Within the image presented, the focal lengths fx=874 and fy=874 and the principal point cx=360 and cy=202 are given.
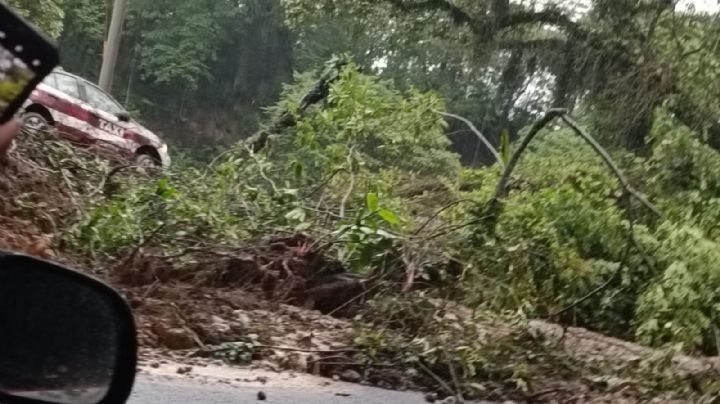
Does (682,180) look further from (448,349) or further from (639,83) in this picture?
(448,349)

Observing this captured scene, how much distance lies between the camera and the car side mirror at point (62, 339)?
1134mm

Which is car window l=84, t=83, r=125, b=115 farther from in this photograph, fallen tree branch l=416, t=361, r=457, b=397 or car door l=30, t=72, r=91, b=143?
fallen tree branch l=416, t=361, r=457, b=397

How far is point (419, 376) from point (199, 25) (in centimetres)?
862

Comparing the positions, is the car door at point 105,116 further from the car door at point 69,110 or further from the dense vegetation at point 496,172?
the dense vegetation at point 496,172

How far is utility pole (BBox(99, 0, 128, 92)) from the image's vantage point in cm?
823

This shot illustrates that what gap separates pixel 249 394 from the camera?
2580 mm

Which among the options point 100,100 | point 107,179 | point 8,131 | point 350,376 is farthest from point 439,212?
point 100,100

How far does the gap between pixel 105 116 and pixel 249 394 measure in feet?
17.2

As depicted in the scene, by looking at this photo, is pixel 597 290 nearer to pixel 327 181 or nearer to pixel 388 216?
pixel 388 216

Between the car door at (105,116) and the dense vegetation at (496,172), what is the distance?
2.84 feet

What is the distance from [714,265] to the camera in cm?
454

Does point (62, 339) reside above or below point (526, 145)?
below

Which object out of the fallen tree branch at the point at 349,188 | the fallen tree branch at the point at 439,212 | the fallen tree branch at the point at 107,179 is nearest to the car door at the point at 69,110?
the fallen tree branch at the point at 107,179

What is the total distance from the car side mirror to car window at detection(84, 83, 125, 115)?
642cm
